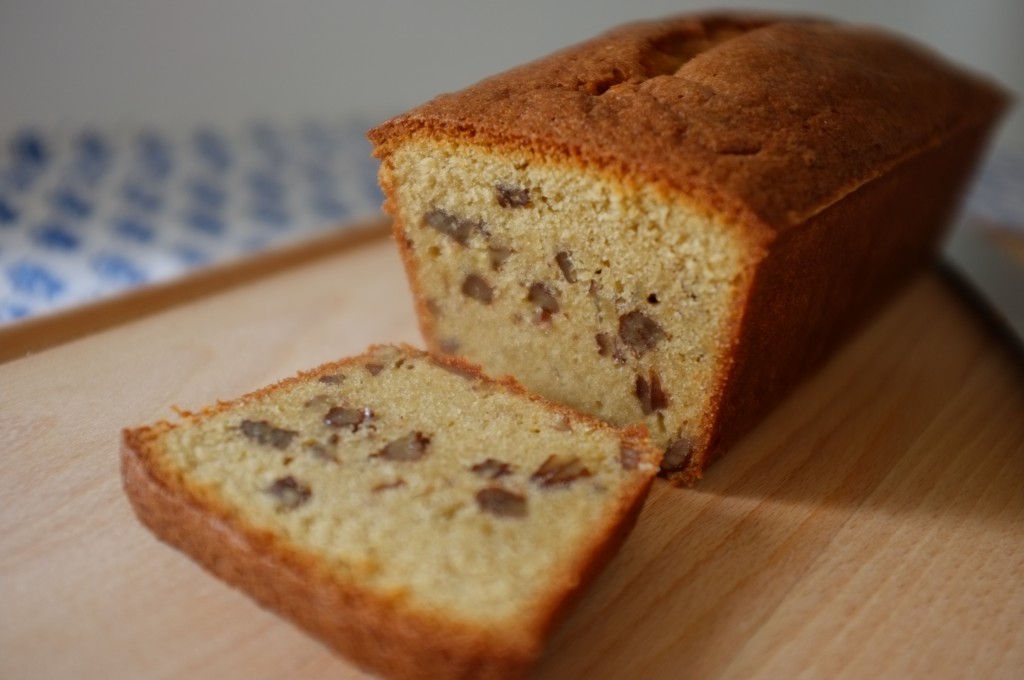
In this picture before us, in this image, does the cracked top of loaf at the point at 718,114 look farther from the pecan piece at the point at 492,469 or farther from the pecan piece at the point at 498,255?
the pecan piece at the point at 492,469

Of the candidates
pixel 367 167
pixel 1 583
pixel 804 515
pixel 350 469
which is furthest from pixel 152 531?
pixel 367 167

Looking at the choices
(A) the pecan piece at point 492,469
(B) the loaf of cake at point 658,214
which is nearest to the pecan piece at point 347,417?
(A) the pecan piece at point 492,469

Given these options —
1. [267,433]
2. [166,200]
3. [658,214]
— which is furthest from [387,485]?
[166,200]

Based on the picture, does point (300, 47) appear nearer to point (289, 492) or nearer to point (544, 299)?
point (544, 299)

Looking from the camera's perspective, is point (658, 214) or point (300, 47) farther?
point (300, 47)

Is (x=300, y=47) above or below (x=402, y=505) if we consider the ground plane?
above
